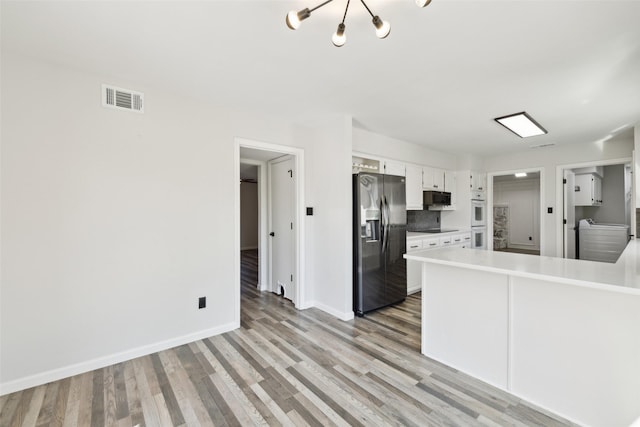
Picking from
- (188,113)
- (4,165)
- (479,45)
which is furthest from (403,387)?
(4,165)

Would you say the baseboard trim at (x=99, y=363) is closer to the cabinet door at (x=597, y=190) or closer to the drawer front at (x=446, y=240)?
the drawer front at (x=446, y=240)

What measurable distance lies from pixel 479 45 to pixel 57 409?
3.78 metres

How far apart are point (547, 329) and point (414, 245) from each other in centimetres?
240

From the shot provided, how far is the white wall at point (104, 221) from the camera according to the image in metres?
2.04

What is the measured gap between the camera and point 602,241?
5.32 m

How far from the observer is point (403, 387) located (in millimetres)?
2012

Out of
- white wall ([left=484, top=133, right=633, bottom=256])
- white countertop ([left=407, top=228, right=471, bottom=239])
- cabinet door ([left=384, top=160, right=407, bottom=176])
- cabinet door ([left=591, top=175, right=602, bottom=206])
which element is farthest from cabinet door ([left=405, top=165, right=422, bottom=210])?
cabinet door ([left=591, top=175, right=602, bottom=206])

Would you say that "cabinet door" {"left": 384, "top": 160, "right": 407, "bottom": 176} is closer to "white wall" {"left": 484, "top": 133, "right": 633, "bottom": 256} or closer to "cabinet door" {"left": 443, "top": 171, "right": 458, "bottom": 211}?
"cabinet door" {"left": 443, "top": 171, "right": 458, "bottom": 211}

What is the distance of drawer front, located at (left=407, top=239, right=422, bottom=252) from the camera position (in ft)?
13.5

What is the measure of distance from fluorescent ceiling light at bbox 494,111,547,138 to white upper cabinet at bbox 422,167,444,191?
1368 mm

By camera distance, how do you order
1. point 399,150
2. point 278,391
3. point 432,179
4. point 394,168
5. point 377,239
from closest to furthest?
point 278,391, point 377,239, point 394,168, point 399,150, point 432,179

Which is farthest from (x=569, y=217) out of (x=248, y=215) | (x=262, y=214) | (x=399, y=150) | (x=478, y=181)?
(x=248, y=215)

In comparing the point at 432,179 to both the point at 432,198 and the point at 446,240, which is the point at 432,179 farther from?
the point at 446,240

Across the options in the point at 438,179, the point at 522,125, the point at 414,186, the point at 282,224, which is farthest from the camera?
the point at 438,179
